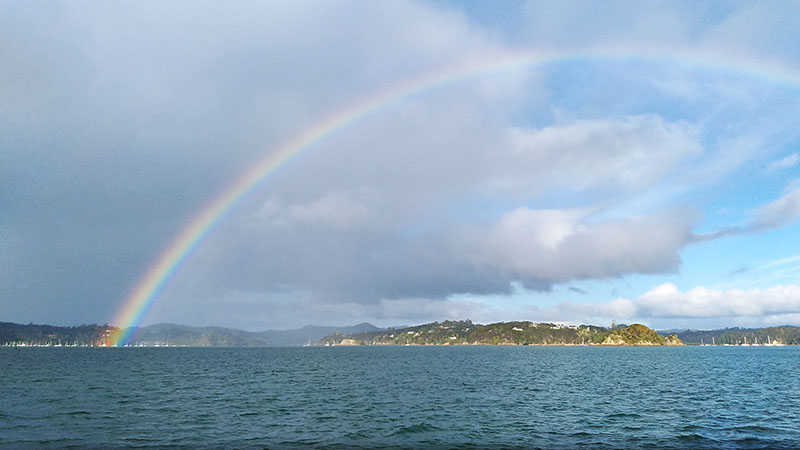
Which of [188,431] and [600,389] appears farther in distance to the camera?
[600,389]

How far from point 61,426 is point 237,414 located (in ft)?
50.6

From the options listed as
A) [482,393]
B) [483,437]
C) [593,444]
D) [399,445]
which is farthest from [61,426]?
[482,393]

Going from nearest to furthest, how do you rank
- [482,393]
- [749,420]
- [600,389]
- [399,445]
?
1. [399,445]
2. [749,420]
3. [482,393]
4. [600,389]

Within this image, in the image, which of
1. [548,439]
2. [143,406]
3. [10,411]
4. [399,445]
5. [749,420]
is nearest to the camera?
[399,445]

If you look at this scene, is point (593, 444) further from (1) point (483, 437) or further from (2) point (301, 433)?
(2) point (301, 433)

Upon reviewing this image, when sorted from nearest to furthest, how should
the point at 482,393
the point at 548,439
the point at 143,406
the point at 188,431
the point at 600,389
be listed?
the point at 548,439 → the point at 188,431 → the point at 143,406 → the point at 482,393 → the point at 600,389

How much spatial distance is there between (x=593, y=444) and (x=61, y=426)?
4592 centimetres

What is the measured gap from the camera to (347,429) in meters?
43.4

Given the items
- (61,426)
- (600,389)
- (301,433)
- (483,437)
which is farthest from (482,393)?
(61,426)

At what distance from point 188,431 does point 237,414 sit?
9.18m

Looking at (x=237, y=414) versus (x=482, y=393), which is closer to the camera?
(x=237, y=414)

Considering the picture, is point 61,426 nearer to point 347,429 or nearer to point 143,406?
point 143,406

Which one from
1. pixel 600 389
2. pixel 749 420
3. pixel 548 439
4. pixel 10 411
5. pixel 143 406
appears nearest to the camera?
pixel 548 439

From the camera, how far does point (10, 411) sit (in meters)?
53.6
